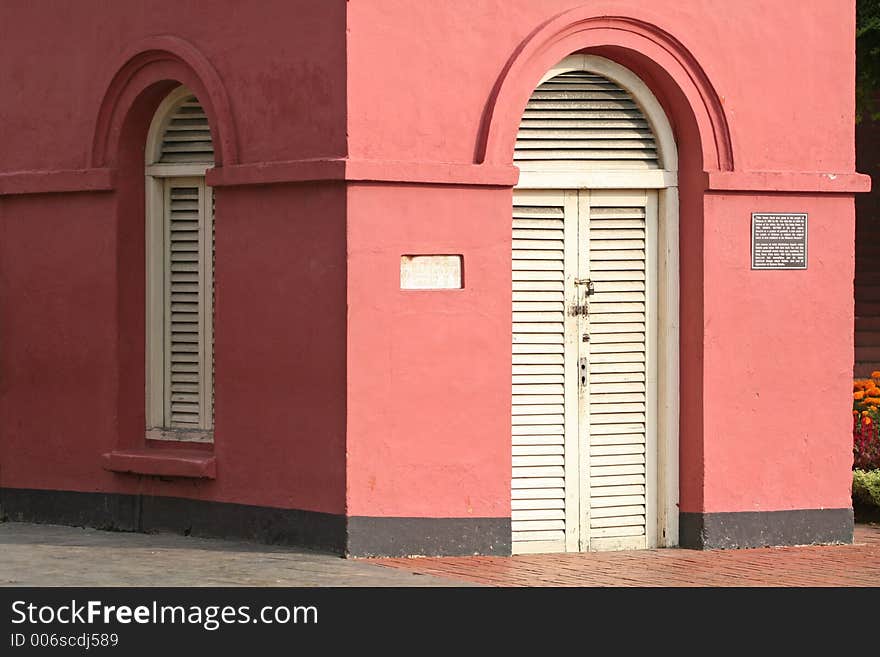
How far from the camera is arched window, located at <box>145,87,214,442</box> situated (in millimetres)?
11039

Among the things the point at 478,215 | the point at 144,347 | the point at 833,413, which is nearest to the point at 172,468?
the point at 144,347

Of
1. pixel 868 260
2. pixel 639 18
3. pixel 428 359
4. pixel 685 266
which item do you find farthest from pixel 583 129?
pixel 868 260

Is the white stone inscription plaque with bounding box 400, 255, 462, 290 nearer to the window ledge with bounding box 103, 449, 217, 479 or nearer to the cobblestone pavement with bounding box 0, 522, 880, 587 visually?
the cobblestone pavement with bounding box 0, 522, 880, 587

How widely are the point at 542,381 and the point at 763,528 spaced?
1.66m

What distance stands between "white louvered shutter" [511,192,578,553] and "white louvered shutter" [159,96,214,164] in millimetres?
2053

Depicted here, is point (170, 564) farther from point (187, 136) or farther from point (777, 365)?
point (777, 365)

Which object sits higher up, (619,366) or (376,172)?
(376,172)

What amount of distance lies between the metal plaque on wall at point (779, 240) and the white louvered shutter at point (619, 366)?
645 mm

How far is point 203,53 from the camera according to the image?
10.6 metres

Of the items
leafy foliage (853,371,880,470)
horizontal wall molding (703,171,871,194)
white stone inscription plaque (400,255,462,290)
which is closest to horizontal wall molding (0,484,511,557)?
white stone inscription plaque (400,255,462,290)

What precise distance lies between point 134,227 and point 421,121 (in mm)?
2264

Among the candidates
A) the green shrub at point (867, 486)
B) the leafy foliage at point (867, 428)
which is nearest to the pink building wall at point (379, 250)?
the green shrub at point (867, 486)

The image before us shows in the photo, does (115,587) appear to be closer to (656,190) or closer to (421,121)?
(421,121)

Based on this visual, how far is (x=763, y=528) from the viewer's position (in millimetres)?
10789
